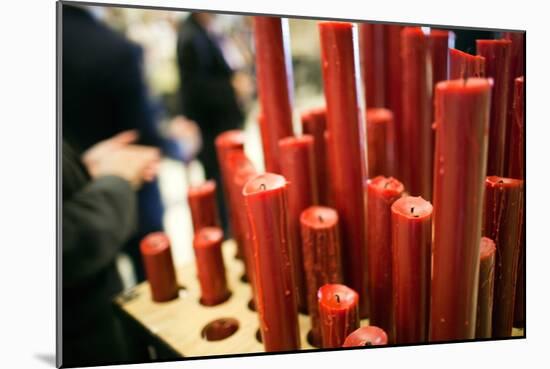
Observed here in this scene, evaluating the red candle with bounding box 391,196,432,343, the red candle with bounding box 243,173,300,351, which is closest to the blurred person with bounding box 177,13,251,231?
the red candle with bounding box 243,173,300,351

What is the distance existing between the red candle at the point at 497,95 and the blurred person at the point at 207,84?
385 millimetres

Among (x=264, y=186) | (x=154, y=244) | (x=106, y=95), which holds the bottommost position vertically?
(x=154, y=244)

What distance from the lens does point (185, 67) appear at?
0.76 meters

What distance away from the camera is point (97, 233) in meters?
0.71

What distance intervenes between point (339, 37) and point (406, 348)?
476 millimetres

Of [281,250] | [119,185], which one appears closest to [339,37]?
[281,250]

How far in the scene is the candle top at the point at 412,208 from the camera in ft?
1.87

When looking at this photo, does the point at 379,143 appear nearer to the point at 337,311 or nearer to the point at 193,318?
the point at 337,311

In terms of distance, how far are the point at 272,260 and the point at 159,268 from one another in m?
0.21

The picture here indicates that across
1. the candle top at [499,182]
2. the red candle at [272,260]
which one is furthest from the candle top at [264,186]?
the candle top at [499,182]

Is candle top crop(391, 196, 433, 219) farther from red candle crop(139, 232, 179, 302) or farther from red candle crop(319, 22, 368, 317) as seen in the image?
red candle crop(139, 232, 179, 302)

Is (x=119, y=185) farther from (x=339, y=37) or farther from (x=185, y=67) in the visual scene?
(x=339, y=37)

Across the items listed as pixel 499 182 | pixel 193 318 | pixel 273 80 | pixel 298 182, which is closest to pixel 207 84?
pixel 273 80

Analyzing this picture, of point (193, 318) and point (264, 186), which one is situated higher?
point (264, 186)
